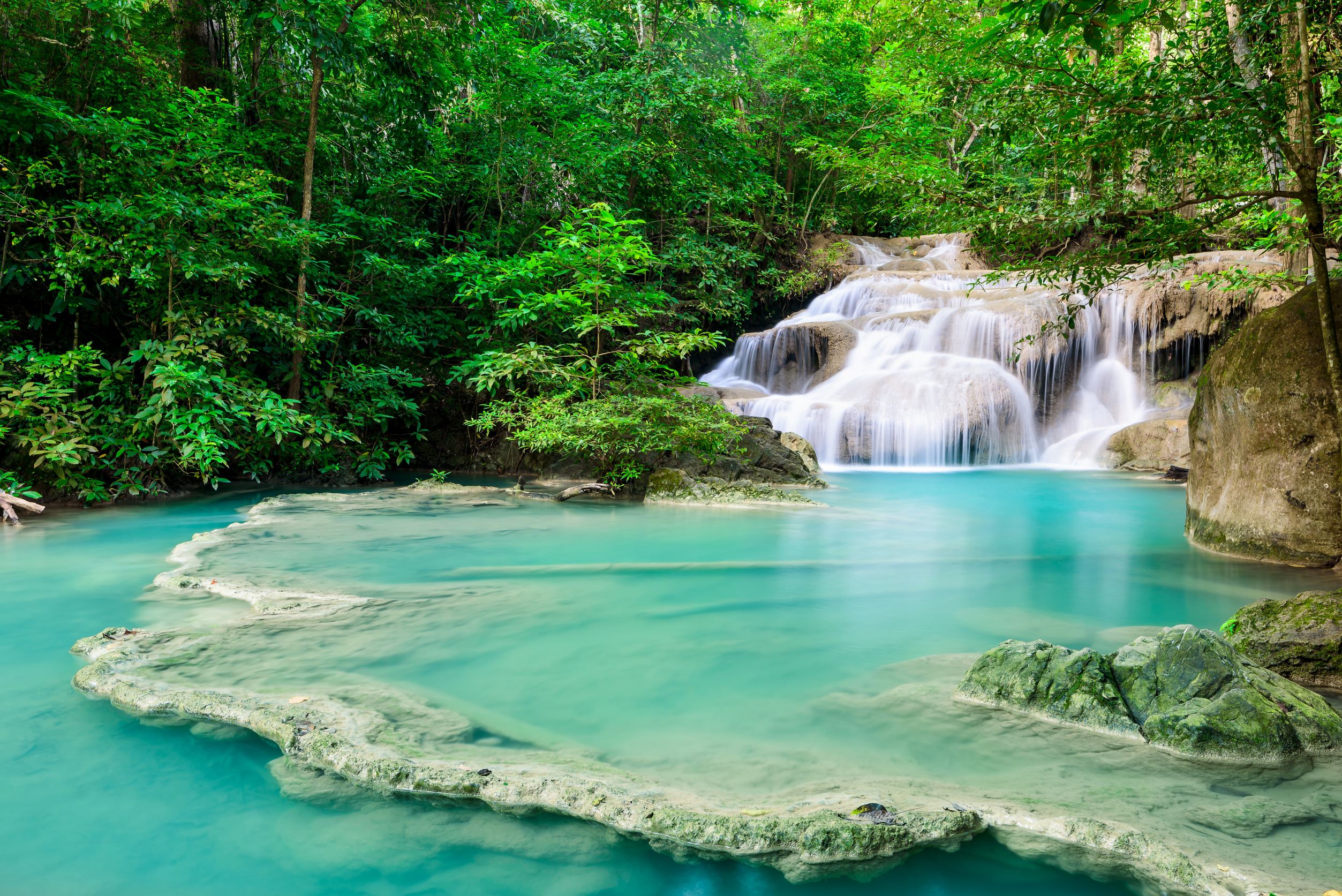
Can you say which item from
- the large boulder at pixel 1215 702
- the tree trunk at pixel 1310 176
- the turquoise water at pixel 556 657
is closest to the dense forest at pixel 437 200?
the tree trunk at pixel 1310 176

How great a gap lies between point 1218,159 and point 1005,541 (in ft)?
9.77

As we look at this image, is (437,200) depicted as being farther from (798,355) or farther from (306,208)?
(798,355)

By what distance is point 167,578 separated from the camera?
418cm

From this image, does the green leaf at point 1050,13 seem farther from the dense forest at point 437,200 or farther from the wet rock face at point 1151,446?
the wet rock face at point 1151,446

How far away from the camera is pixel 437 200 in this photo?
1039cm

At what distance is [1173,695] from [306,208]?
8.10 meters

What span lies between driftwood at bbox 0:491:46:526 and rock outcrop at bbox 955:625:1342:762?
6.10 m

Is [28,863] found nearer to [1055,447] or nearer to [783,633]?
[783,633]

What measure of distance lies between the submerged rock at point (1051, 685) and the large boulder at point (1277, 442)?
10.3ft

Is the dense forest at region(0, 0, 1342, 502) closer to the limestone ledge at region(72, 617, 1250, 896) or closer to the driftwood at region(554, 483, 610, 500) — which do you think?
the driftwood at region(554, 483, 610, 500)

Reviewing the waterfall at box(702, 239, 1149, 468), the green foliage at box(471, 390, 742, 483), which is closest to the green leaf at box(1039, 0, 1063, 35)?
the green foliage at box(471, 390, 742, 483)

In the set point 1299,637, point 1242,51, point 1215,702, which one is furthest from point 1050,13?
point 1242,51

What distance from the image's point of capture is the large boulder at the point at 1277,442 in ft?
15.3

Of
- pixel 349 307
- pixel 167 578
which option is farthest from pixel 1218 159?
pixel 349 307
